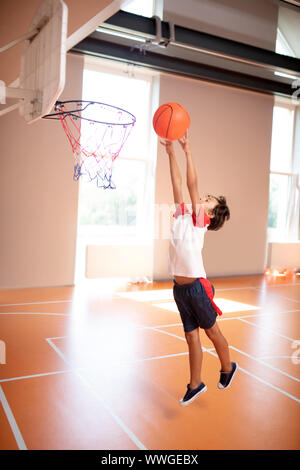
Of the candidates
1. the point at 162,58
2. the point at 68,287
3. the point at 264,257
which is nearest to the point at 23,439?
the point at 68,287

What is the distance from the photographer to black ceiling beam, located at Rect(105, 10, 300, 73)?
475cm

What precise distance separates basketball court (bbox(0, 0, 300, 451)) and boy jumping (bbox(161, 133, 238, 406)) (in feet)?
1.19

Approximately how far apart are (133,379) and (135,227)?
4.12 metres

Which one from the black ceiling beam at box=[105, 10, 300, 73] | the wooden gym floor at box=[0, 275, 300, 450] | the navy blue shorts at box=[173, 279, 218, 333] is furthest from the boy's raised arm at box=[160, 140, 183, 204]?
the black ceiling beam at box=[105, 10, 300, 73]

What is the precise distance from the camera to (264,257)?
8.16 m

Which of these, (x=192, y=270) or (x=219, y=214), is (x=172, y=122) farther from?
(x=192, y=270)

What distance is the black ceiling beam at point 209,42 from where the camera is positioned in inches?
187

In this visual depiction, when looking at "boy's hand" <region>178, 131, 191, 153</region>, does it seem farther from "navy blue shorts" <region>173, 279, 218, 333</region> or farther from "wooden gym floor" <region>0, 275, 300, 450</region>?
"wooden gym floor" <region>0, 275, 300, 450</region>

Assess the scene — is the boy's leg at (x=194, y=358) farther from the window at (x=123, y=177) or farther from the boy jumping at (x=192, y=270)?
the window at (x=123, y=177)

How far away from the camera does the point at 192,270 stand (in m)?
2.61

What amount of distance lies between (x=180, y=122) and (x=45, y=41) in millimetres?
988

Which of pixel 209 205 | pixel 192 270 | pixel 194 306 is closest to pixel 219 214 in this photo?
pixel 209 205
